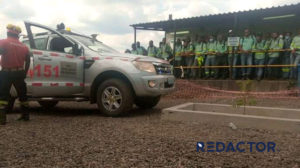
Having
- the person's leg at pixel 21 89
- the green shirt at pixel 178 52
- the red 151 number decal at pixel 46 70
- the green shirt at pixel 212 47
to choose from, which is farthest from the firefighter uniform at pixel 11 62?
the green shirt at pixel 178 52

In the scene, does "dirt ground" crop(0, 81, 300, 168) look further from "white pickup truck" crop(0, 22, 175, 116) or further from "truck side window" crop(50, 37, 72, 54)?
"truck side window" crop(50, 37, 72, 54)

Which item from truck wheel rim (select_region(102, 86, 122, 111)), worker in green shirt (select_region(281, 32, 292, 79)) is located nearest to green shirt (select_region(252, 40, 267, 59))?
worker in green shirt (select_region(281, 32, 292, 79))

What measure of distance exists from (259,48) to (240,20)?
4.64m

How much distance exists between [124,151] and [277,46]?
816cm

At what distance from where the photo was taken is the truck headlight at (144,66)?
550 cm

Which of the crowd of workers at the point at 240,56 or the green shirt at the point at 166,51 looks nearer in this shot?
the crowd of workers at the point at 240,56

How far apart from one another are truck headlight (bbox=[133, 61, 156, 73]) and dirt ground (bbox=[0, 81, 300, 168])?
1.06m

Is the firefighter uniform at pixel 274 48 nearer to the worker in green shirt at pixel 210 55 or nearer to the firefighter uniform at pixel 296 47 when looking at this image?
the firefighter uniform at pixel 296 47

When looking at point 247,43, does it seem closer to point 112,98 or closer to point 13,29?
point 112,98

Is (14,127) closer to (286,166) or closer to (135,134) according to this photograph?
(135,134)

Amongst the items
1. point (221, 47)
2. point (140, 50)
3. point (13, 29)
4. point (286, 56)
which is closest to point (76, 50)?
point (13, 29)

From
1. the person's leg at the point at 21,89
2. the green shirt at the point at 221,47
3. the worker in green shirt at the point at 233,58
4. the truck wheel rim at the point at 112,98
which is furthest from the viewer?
the green shirt at the point at 221,47

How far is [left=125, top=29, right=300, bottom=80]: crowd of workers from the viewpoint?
955cm

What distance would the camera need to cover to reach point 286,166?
9.05 feet
